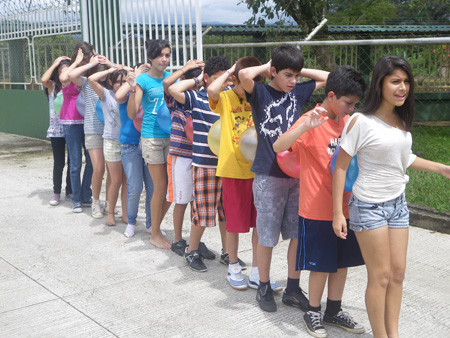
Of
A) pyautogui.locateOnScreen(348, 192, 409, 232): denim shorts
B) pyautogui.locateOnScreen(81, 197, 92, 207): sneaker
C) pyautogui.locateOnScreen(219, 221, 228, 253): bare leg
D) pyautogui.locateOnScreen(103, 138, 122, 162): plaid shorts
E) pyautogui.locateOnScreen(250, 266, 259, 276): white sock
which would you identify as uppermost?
pyautogui.locateOnScreen(348, 192, 409, 232): denim shorts

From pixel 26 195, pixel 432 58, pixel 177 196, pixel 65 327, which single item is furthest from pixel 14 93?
pixel 65 327

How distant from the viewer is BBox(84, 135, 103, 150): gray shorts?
6383mm

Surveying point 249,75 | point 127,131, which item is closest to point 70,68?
point 127,131

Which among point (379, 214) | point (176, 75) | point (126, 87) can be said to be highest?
point (176, 75)

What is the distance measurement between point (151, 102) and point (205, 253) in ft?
4.61

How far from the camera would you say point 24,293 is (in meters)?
4.27

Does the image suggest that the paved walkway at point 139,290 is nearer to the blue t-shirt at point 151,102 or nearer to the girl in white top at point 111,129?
the girl in white top at point 111,129

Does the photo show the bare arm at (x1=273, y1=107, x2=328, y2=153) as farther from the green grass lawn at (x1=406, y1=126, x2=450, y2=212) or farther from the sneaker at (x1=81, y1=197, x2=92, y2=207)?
the sneaker at (x1=81, y1=197, x2=92, y2=207)

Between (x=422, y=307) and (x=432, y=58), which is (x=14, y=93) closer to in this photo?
(x=432, y=58)

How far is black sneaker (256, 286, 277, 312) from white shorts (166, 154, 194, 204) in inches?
50.8

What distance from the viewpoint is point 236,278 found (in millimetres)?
4340

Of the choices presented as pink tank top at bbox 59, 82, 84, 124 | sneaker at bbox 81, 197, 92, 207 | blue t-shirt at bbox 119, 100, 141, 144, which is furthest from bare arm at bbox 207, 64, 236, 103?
sneaker at bbox 81, 197, 92, 207

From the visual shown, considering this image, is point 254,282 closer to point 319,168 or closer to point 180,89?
point 319,168

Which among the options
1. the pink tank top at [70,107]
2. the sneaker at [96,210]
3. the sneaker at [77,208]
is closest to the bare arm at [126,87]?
the pink tank top at [70,107]
